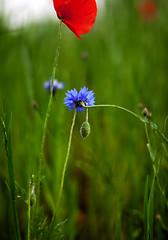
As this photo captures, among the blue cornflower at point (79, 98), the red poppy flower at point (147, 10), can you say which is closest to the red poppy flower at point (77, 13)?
the blue cornflower at point (79, 98)

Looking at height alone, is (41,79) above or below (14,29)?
below

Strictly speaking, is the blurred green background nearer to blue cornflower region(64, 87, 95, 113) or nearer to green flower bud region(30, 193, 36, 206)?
green flower bud region(30, 193, 36, 206)

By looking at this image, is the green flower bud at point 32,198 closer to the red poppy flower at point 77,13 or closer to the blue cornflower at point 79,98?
the blue cornflower at point 79,98

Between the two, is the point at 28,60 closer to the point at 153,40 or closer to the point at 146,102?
the point at 146,102

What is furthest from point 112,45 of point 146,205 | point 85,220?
point 146,205

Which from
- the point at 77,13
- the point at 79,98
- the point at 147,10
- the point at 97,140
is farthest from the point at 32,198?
the point at 147,10

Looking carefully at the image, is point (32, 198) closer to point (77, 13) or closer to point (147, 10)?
point (77, 13)
